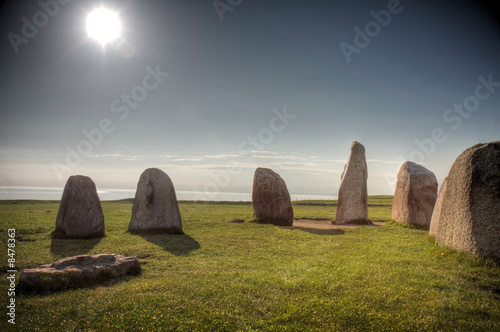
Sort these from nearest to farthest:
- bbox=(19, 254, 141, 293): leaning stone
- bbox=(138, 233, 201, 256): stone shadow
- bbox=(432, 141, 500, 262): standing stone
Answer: bbox=(19, 254, 141, 293): leaning stone
bbox=(432, 141, 500, 262): standing stone
bbox=(138, 233, 201, 256): stone shadow

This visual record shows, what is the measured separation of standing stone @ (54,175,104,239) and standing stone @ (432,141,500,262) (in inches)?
631

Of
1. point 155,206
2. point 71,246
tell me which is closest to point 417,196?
point 155,206

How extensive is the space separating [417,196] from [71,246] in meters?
20.4

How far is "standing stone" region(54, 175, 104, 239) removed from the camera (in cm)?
1428

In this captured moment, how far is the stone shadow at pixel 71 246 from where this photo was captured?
11391 mm

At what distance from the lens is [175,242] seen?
13586 millimetres

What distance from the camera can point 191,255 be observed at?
1128 cm

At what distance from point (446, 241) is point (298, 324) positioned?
779cm


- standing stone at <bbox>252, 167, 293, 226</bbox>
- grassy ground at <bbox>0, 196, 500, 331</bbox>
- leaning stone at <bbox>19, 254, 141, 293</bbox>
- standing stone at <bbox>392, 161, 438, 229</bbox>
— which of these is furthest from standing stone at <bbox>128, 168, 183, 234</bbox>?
standing stone at <bbox>392, 161, 438, 229</bbox>

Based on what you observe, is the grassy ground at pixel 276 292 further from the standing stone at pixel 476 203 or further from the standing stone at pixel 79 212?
the standing stone at pixel 79 212

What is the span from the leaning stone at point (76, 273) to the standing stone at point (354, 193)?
687 inches

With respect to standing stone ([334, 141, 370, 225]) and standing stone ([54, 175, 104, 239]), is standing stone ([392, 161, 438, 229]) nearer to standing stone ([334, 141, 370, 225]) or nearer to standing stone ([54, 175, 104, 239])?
standing stone ([334, 141, 370, 225])

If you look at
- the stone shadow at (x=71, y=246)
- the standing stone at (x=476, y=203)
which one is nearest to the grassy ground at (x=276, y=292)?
the stone shadow at (x=71, y=246)

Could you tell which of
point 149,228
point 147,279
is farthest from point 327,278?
point 149,228
